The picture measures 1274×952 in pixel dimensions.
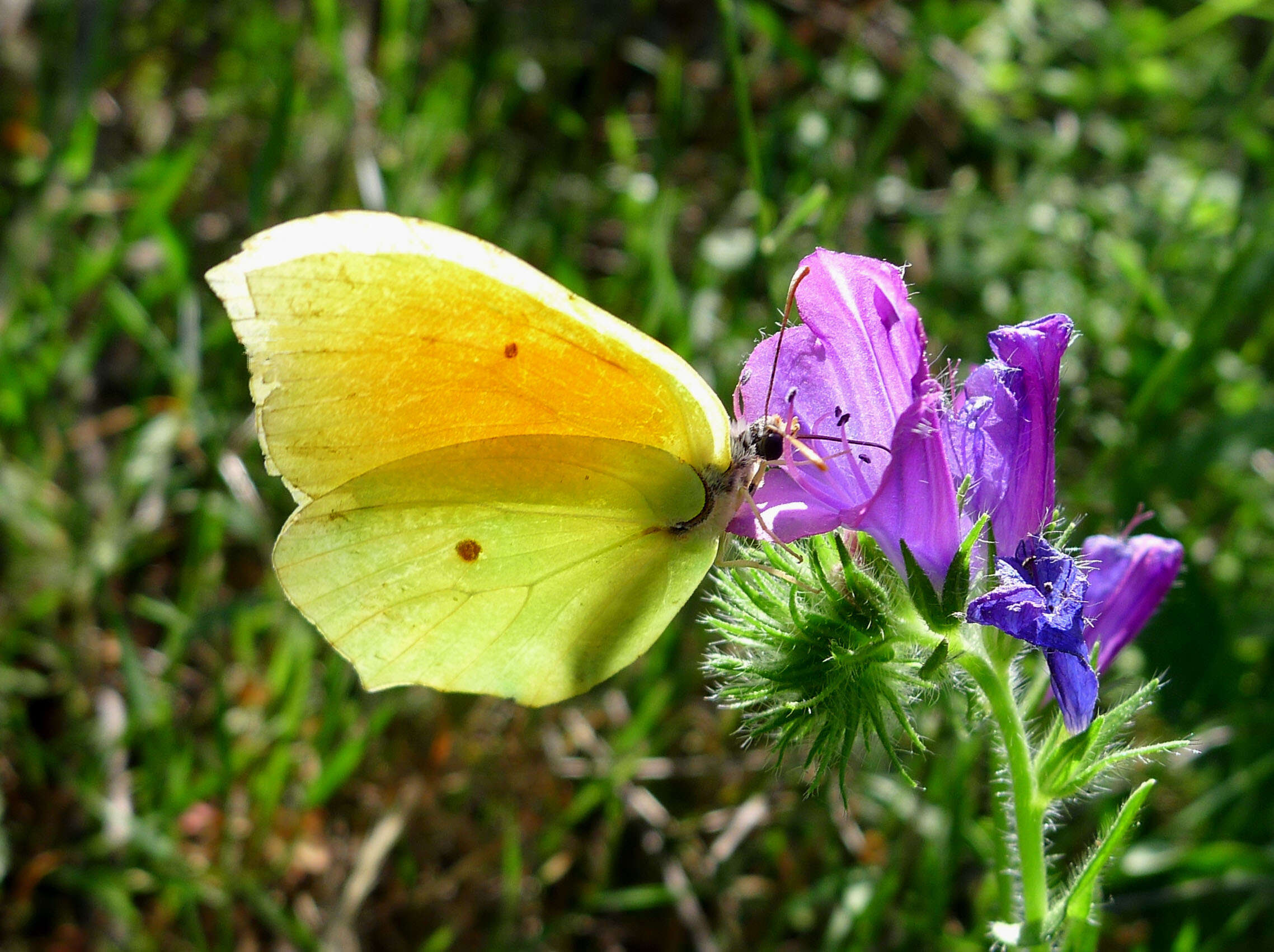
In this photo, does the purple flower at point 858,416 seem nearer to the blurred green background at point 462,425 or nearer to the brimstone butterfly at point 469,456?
the brimstone butterfly at point 469,456

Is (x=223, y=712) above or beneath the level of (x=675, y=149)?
beneath

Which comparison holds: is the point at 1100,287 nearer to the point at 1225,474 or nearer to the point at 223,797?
the point at 1225,474

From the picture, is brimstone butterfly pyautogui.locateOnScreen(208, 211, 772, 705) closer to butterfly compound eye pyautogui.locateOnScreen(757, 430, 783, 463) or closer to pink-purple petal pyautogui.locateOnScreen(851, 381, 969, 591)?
butterfly compound eye pyautogui.locateOnScreen(757, 430, 783, 463)

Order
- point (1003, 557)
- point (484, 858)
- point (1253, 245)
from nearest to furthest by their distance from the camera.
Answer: point (1003, 557), point (1253, 245), point (484, 858)

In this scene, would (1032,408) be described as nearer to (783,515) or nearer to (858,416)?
(858,416)

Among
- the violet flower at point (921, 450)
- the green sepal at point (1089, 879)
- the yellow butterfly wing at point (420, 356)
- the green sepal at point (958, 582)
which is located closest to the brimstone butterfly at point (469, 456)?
the yellow butterfly wing at point (420, 356)

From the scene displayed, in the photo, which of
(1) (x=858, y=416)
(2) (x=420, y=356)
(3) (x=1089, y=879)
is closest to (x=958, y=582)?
(1) (x=858, y=416)

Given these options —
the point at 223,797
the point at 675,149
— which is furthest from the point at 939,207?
the point at 223,797
